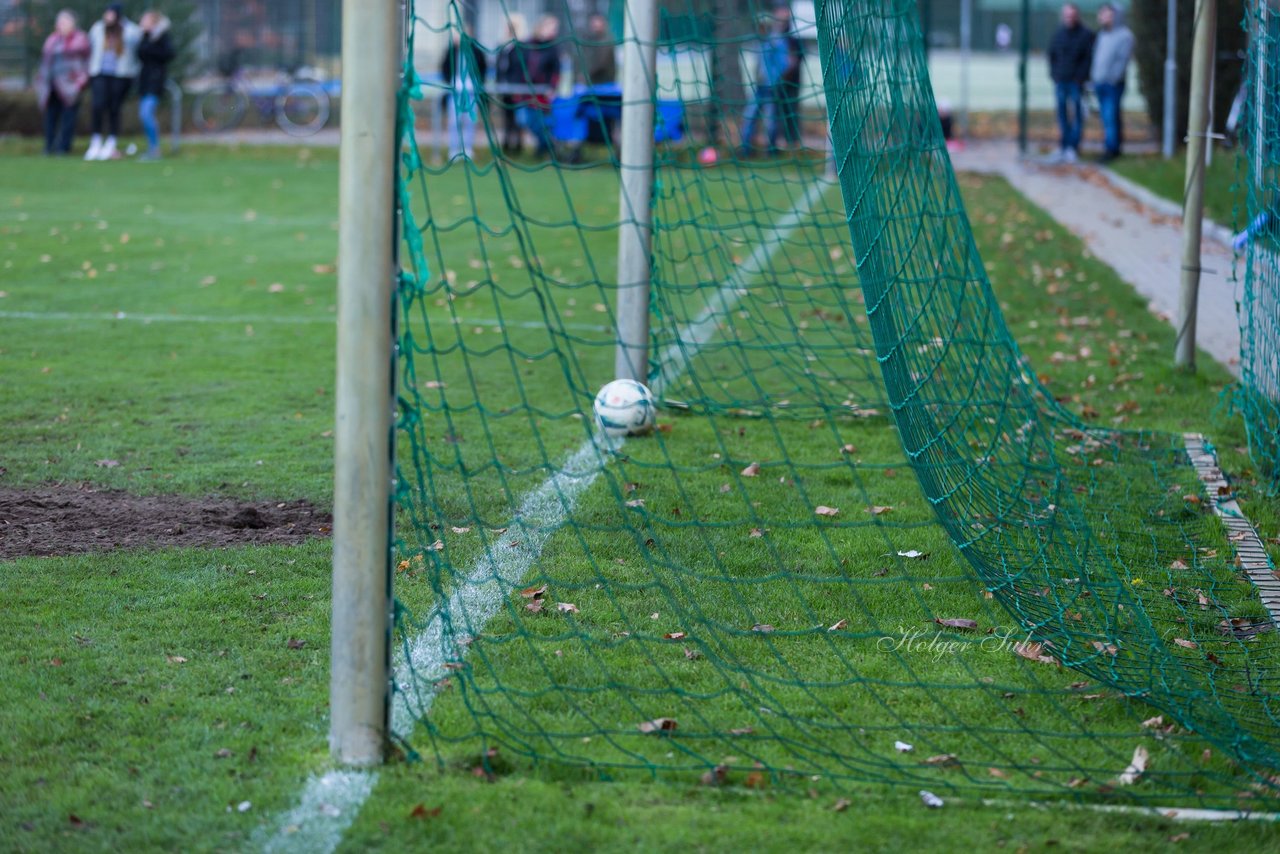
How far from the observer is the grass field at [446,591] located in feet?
9.81

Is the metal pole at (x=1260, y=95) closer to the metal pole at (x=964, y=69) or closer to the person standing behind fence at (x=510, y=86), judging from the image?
the person standing behind fence at (x=510, y=86)

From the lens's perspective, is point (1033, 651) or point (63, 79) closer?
point (1033, 651)

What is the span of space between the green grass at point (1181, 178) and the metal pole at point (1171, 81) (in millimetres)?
256

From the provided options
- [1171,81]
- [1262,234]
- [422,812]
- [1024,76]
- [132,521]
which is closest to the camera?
[422,812]

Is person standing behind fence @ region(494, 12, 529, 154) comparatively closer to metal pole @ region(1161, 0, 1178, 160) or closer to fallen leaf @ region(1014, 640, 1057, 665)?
metal pole @ region(1161, 0, 1178, 160)

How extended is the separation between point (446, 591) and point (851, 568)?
1.33 meters

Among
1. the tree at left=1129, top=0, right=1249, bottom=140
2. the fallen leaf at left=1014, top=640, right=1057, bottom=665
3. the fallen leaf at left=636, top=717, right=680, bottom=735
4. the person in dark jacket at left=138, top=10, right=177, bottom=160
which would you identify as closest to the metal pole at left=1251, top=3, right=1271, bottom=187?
the fallen leaf at left=1014, top=640, right=1057, bottom=665

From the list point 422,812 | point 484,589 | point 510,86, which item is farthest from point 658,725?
point 510,86

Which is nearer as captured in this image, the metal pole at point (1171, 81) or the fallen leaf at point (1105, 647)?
the fallen leaf at point (1105, 647)

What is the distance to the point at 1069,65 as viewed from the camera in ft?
66.3

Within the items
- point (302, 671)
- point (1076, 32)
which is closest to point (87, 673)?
point (302, 671)

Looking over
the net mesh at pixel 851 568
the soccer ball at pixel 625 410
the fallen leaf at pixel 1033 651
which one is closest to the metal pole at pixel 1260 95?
the net mesh at pixel 851 568

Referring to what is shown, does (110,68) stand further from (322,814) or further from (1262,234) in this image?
(322,814)

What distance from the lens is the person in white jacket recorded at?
19.9m
